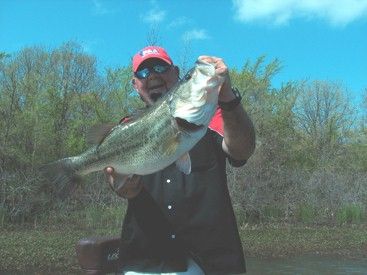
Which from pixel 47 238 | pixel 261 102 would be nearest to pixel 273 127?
pixel 261 102

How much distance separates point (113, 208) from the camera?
1770cm

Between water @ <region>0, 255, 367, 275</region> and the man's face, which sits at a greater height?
the man's face

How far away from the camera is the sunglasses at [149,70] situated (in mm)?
3363

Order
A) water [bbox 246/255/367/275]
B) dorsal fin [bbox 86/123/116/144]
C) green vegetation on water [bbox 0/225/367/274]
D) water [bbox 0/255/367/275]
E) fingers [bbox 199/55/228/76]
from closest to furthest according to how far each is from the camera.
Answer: fingers [bbox 199/55/228/76] → dorsal fin [bbox 86/123/116/144] → green vegetation on water [bbox 0/225/367/274] → water [bbox 0/255/367/275] → water [bbox 246/255/367/275]

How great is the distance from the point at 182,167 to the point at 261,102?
22049 mm

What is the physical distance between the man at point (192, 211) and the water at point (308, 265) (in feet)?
28.9

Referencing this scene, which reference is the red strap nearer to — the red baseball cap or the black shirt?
the black shirt

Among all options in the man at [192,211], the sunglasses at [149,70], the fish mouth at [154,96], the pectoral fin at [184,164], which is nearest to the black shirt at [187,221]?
the man at [192,211]

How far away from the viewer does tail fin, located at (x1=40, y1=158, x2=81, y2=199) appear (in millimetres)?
3229

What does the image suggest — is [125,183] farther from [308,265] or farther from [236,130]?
[308,265]

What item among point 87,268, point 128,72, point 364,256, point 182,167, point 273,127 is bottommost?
point 364,256

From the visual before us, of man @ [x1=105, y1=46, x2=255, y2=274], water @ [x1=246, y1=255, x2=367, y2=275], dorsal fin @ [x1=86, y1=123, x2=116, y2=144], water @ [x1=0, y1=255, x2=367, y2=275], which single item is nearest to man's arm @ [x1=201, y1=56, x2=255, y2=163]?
man @ [x1=105, y1=46, x2=255, y2=274]

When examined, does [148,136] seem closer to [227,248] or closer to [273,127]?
[227,248]

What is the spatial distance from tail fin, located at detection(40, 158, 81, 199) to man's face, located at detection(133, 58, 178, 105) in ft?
1.96
